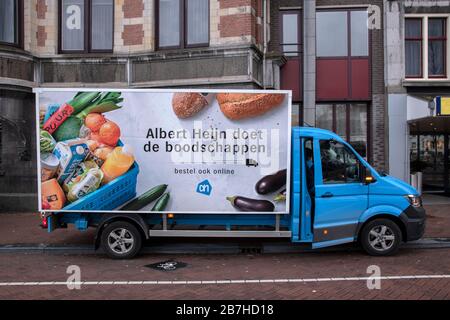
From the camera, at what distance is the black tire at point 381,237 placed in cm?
803

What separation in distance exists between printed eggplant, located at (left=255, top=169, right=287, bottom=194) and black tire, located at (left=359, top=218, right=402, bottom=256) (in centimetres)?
175

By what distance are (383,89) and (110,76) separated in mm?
9376

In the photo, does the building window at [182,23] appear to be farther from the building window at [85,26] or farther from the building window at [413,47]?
the building window at [413,47]

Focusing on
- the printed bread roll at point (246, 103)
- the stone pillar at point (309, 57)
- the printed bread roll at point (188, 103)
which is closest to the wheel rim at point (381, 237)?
the printed bread roll at point (246, 103)

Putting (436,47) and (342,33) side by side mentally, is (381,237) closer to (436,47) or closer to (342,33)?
(342,33)

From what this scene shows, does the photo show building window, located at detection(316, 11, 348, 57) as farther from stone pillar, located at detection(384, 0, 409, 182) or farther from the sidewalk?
the sidewalk

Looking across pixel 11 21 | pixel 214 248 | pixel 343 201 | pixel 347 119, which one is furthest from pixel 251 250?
pixel 11 21

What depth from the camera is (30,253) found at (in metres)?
8.91

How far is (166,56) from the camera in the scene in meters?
13.7

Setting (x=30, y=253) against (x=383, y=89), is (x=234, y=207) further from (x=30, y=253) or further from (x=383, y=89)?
(x=383, y=89)

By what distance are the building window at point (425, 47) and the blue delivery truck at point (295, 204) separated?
372 inches

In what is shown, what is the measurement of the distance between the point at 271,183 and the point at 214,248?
76.5 inches

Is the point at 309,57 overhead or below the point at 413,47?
below

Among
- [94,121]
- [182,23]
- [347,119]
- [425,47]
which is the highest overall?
[182,23]
